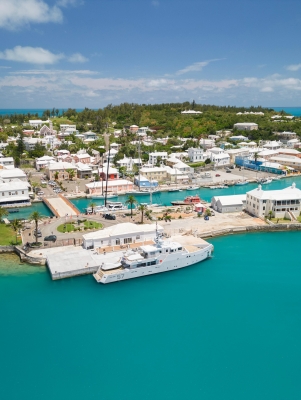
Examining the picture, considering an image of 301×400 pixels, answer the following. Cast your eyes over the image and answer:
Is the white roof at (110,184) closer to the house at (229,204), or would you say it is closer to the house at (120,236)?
the house at (229,204)

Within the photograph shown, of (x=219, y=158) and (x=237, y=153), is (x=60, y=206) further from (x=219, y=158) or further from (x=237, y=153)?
(x=237, y=153)

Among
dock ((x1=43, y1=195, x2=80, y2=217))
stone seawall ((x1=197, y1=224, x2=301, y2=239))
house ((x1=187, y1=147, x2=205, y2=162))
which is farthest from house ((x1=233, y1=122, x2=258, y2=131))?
stone seawall ((x1=197, y1=224, x2=301, y2=239))

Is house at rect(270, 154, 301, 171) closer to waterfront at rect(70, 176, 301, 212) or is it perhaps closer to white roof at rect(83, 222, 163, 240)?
waterfront at rect(70, 176, 301, 212)

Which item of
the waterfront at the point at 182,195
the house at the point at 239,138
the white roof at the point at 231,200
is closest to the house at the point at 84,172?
the waterfront at the point at 182,195

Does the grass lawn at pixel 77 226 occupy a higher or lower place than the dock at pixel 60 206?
lower

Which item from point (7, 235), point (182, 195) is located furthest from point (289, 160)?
point (7, 235)

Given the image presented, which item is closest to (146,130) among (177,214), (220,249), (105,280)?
(177,214)
